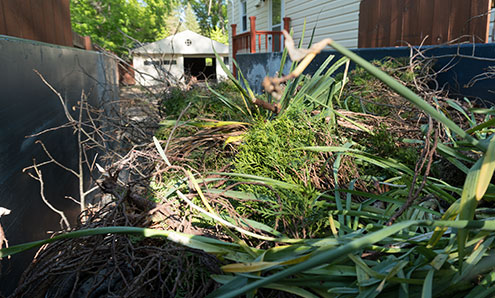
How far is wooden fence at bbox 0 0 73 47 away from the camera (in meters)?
3.37

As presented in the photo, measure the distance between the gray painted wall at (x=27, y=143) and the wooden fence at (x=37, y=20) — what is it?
0.90ft

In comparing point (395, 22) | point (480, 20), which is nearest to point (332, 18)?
point (395, 22)

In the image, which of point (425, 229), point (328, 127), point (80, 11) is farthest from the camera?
point (80, 11)

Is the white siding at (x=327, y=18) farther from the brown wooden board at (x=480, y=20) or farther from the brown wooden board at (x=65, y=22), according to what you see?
the brown wooden board at (x=65, y=22)

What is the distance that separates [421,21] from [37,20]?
5.42 meters

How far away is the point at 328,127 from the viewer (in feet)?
6.07

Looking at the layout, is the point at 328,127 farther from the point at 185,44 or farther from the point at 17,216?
the point at 185,44

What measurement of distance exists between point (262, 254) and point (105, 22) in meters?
30.3

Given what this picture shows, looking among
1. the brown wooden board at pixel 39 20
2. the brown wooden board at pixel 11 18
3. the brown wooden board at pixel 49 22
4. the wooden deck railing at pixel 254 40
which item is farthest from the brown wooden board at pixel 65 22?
the wooden deck railing at pixel 254 40

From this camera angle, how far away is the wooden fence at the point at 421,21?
4.50 metres

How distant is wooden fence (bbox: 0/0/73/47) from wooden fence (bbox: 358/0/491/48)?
4.71 m

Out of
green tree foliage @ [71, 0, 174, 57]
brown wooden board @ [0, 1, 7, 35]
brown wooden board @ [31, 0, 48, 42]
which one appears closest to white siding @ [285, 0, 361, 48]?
brown wooden board @ [31, 0, 48, 42]

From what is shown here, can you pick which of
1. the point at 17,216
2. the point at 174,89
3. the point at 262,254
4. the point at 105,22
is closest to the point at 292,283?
the point at 262,254

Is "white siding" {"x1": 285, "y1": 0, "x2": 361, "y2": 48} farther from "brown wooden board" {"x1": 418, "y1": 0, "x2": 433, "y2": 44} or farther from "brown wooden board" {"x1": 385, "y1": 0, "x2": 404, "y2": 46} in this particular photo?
"brown wooden board" {"x1": 418, "y1": 0, "x2": 433, "y2": 44}
